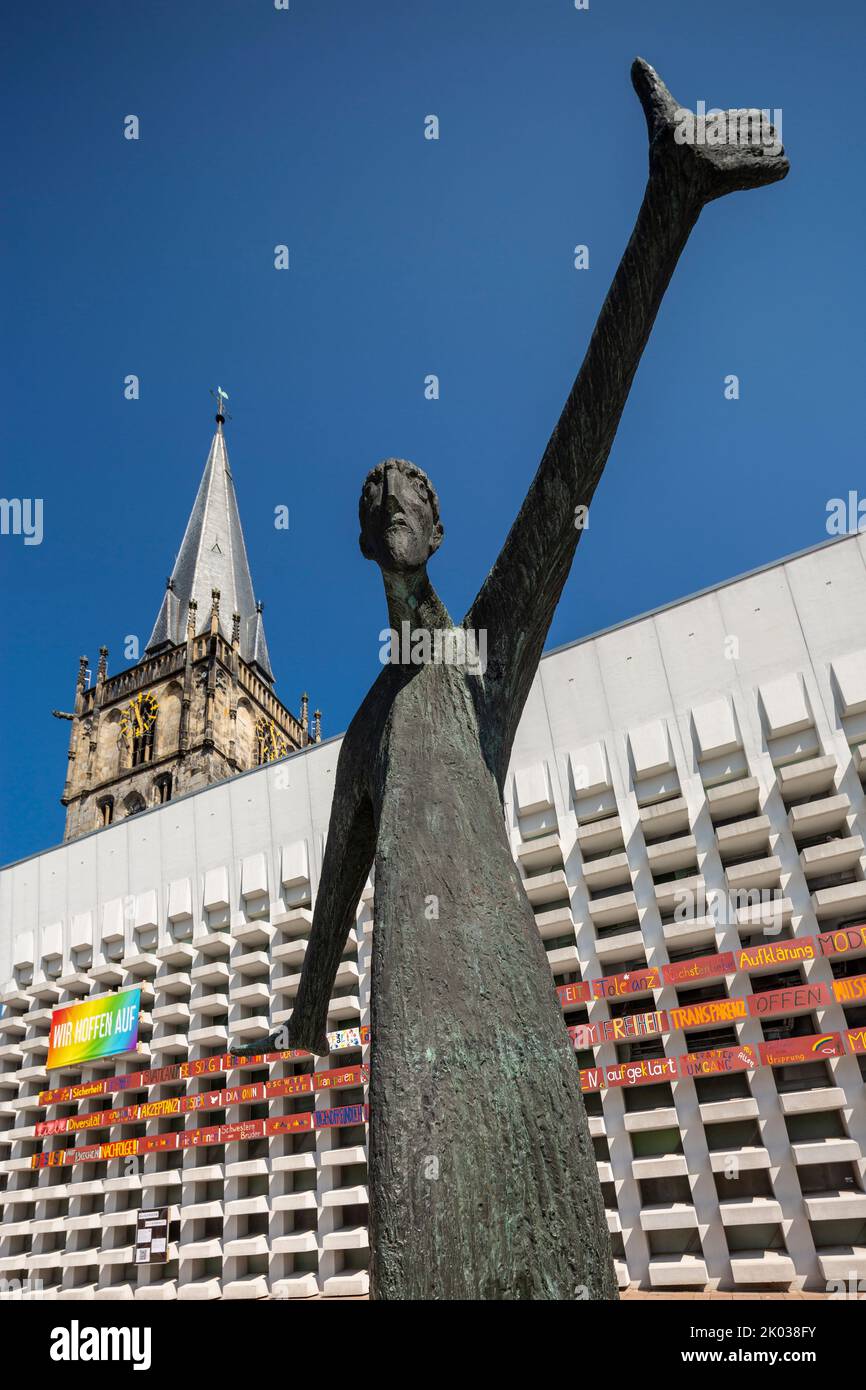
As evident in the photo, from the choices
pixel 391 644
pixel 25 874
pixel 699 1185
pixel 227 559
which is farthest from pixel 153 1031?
pixel 227 559

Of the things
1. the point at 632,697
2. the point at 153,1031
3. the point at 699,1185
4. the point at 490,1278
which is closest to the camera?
the point at 490,1278

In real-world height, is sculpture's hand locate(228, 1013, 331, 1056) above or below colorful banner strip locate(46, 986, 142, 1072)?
below

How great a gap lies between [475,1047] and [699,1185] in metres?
17.3

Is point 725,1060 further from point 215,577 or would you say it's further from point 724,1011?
point 215,577

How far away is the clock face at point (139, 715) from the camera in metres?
51.5

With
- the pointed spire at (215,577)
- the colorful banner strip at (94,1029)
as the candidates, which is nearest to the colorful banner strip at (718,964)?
the colorful banner strip at (94,1029)

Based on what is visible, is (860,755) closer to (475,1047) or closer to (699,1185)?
(699,1185)

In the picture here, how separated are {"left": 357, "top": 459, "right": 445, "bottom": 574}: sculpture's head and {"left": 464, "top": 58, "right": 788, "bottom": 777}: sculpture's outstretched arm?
277mm

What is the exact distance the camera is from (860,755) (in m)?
18.0

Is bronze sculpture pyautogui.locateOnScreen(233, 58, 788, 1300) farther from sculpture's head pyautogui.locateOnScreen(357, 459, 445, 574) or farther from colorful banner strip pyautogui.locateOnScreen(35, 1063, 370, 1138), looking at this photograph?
colorful banner strip pyautogui.locateOnScreen(35, 1063, 370, 1138)

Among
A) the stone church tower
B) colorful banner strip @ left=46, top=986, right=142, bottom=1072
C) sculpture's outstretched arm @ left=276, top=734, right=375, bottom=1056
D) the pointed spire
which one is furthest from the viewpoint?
the pointed spire

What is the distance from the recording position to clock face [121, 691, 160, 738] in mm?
51469

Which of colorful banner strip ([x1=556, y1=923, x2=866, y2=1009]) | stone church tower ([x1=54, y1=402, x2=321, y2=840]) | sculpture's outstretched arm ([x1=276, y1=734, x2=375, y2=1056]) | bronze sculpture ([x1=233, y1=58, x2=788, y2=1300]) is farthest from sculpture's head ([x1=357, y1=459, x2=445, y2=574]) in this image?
stone church tower ([x1=54, y1=402, x2=321, y2=840])

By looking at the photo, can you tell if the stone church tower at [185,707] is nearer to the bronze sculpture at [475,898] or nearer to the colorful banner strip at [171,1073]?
the colorful banner strip at [171,1073]
